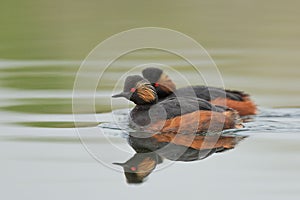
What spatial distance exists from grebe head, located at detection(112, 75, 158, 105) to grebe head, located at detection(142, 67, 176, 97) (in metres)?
1.91

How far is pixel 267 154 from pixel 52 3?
13.0 m

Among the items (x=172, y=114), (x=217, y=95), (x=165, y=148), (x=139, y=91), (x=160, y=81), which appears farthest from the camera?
(x=160, y=81)

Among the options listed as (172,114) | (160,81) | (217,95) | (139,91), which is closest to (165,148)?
(172,114)

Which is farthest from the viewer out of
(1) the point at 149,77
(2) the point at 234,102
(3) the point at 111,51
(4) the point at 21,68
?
(3) the point at 111,51

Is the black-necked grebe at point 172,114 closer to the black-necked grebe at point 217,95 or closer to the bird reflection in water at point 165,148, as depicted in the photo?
the bird reflection in water at point 165,148

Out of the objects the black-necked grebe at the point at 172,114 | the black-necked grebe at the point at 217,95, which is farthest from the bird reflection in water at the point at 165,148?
the black-necked grebe at the point at 217,95

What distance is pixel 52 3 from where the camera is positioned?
2064 cm

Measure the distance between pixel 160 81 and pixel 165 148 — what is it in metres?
3.40

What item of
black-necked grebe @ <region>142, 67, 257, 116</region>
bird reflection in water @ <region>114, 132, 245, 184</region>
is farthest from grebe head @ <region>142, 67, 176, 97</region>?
bird reflection in water @ <region>114, 132, 245, 184</region>

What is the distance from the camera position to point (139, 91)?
10.4 metres

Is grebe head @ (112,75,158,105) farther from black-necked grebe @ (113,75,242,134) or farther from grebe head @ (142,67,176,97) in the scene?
grebe head @ (142,67,176,97)

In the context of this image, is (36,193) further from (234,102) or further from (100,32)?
(100,32)

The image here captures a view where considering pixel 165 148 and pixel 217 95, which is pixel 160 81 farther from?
pixel 165 148

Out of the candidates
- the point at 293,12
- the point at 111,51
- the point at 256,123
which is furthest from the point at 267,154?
the point at 293,12
